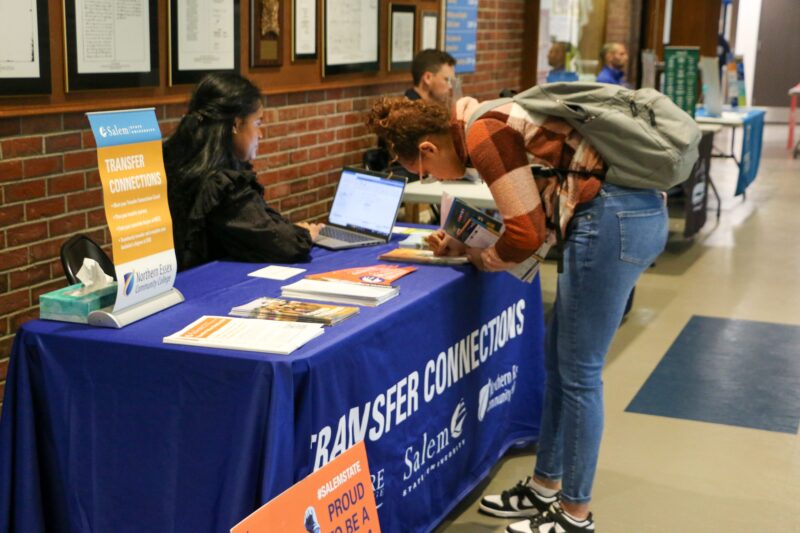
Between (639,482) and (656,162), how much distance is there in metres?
1.36

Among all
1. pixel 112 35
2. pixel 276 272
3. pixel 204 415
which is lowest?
pixel 204 415

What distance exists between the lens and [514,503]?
3.22 metres

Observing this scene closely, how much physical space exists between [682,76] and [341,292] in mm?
5986

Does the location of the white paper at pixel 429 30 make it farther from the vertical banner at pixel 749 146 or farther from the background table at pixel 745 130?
the vertical banner at pixel 749 146

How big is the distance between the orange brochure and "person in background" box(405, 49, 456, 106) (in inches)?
134

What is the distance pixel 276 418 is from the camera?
212cm

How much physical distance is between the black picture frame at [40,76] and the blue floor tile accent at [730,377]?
8.48 feet

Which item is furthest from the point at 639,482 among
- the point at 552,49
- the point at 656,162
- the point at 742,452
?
the point at 552,49

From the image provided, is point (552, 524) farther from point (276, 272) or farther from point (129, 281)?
point (129, 281)

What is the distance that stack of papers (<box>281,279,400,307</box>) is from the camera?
2.66 m

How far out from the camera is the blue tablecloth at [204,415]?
86.0 inches

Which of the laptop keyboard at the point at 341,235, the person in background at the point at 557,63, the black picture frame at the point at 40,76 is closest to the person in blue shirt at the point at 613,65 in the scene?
the person in background at the point at 557,63

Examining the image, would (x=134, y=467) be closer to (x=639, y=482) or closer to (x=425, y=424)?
(x=425, y=424)

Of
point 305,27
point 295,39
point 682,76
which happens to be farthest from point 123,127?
point 682,76
